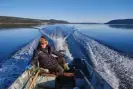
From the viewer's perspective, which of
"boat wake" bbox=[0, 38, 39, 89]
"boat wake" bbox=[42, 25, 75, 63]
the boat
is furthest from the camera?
"boat wake" bbox=[42, 25, 75, 63]

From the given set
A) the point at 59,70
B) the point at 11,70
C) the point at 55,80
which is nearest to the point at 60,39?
the point at 11,70

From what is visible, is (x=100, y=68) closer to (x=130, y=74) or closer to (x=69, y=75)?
(x=130, y=74)

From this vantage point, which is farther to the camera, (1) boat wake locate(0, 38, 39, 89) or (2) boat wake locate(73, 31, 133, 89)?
→ (1) boat wake locate(0, 38, 39, 89)

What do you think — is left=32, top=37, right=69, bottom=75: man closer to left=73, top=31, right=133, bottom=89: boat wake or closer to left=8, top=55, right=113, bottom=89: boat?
left=8, top=55, right=113, bottom=89: boat

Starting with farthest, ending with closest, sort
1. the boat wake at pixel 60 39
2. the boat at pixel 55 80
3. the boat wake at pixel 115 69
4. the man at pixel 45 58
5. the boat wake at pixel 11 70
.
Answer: the boat wake at pixel 60 39, the boat wake at pixel 11 70, the boat wake at pixel 115 69, the man at pixel 45 58, the boat at pixel 55 80

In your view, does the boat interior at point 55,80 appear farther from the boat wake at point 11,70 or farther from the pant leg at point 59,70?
the boat wake at point 11,70

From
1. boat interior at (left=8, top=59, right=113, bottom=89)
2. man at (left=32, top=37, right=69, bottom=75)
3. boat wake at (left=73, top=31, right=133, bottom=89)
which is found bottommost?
boat wake at (left=73, top=31, right=133, bottom=89)

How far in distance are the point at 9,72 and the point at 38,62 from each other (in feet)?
14.5

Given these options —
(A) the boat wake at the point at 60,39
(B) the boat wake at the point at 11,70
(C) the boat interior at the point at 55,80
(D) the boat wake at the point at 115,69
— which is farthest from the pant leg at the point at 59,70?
(A) the boat wake at the point at 60,39

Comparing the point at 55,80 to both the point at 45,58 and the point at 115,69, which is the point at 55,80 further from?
the point at 115,69

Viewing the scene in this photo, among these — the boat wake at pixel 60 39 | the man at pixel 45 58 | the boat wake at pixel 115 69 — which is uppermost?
the man at pixel 45 58

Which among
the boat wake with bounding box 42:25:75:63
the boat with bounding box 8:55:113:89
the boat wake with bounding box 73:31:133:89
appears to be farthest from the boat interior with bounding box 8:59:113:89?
the boat wake with bounding box 42:25:75:63

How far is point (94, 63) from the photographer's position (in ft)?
48.9

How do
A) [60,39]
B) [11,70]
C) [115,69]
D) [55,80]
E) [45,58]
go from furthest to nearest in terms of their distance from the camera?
[60,39], [11,70], [115,69], [45,58], [55,80]
